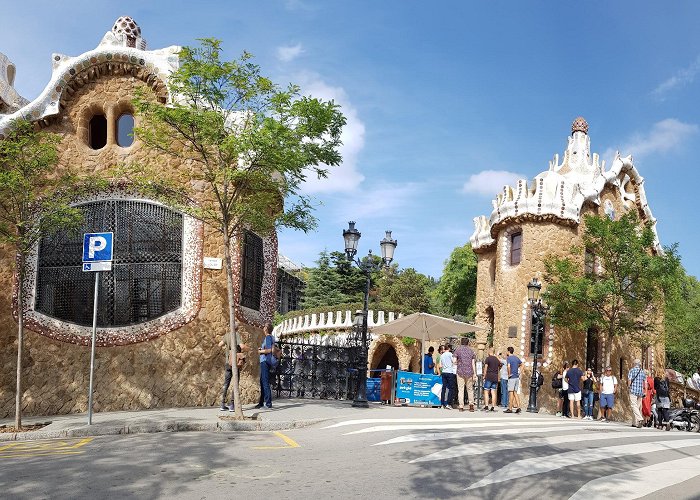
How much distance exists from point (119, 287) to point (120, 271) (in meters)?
0.33

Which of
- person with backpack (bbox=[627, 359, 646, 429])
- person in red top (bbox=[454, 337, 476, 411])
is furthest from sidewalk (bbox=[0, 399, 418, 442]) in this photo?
person with backpack (bbox=[627, 359, 646, 429])

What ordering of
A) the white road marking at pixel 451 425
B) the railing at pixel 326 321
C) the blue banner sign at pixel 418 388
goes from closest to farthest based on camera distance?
the white road marking at pixel 451 425 < the blue banner sign at pixel 418 388 < the railing at pixel 326 321

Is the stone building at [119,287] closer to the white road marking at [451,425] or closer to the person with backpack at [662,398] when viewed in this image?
the white road marking at [451,425]

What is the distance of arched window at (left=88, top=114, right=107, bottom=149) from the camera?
47.6 ft

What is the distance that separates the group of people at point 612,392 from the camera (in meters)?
16.4

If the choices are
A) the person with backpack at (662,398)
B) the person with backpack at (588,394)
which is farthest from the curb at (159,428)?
the person with backpack at (662,398)

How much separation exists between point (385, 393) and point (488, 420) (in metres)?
5.75

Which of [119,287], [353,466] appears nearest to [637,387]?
[353,466]

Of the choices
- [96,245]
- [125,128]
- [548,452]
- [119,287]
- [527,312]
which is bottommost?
[548,452]

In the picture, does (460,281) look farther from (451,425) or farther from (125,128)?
(451,425)

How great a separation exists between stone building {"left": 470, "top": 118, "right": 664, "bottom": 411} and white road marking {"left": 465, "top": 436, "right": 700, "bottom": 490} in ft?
49.9

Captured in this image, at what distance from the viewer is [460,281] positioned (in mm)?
45719

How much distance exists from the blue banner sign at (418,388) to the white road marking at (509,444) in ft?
21.3

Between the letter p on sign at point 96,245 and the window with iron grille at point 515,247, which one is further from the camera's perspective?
the window with iron grille at point 515,247
